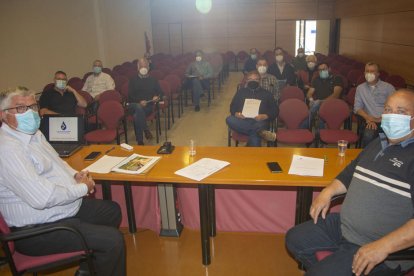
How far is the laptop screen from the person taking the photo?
3.29 metres

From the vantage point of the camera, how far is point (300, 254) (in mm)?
2139

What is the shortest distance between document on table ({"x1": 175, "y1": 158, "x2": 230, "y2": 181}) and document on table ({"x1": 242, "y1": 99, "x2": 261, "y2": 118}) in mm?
1988

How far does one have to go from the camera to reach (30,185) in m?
2.00

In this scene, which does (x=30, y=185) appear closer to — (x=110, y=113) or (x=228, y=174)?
(x=228, y=174)

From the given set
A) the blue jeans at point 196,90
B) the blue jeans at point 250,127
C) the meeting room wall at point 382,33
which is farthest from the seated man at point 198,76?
the meeting room wall at point 382,33

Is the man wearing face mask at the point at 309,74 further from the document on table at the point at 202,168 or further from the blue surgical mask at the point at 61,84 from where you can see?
the document on table at the point at 202,168

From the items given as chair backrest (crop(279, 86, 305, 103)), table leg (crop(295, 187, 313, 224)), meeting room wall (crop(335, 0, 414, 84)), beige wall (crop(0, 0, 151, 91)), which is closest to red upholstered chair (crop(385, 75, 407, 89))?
meeting room wall (crop(335, 0, 414, 84))

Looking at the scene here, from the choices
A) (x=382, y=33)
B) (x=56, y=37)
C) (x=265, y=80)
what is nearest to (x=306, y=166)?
(x=265, y=80)

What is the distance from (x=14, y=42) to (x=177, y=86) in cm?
321

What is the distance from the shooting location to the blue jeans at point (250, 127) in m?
4.44

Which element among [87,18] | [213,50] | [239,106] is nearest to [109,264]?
[239,106]

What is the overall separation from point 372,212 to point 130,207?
6.79 feet

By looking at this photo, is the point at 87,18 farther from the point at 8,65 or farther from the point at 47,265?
the point at 47,265

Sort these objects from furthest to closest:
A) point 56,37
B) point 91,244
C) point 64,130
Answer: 1. point 56,37
2. point 64,130
3. point 91,244
